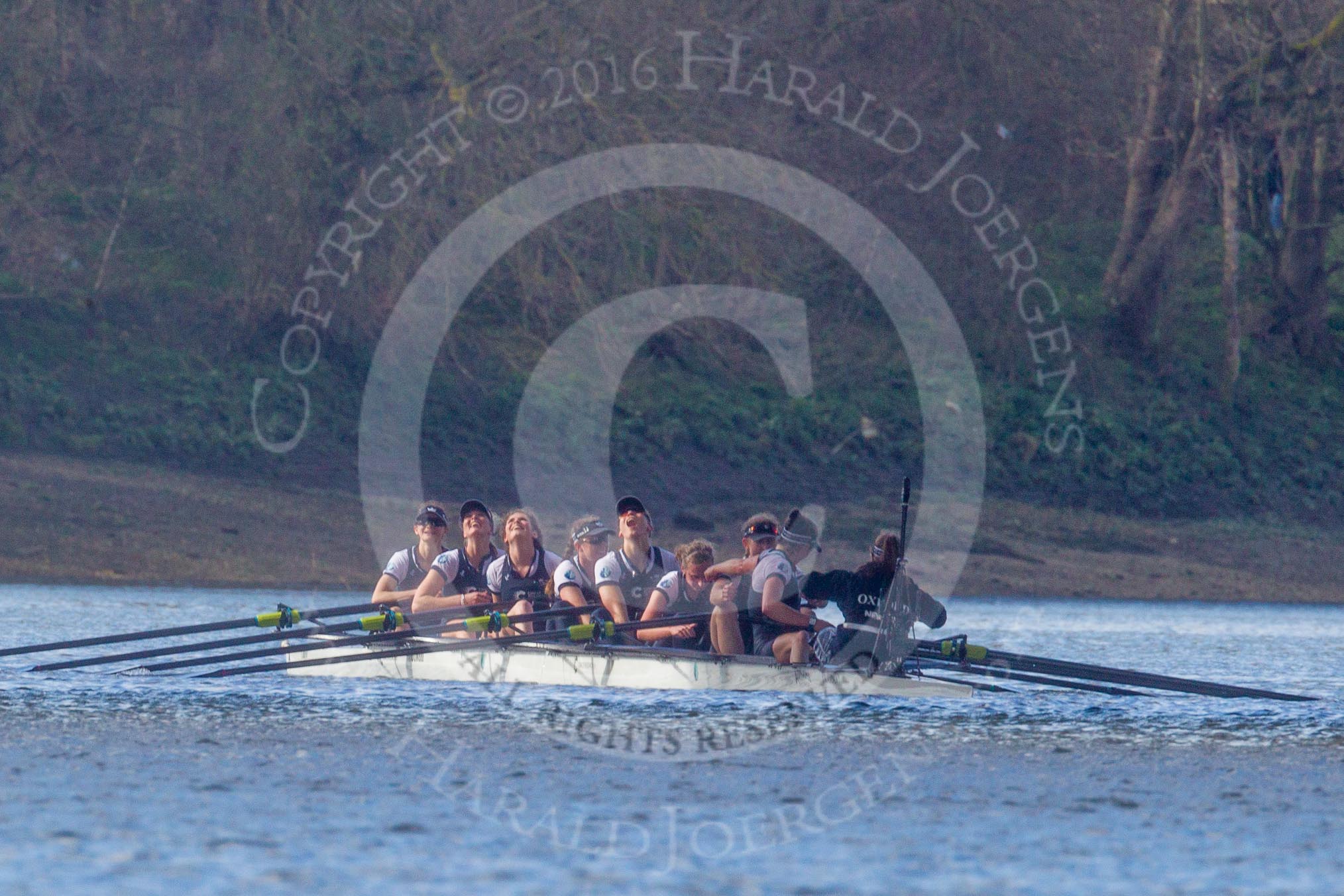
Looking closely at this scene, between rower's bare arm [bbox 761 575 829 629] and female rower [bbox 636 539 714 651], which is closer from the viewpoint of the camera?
rower's bare arm [bbox 761 575 829 629]

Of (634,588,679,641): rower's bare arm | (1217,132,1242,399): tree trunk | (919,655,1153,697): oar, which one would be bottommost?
(919,655,1153,697): oar


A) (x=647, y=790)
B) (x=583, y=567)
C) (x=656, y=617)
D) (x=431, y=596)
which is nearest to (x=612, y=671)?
(x=656, y=617)

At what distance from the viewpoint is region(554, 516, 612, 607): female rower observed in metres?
16.5

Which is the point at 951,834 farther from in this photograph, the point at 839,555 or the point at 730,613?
the point at 839,555

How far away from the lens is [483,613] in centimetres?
1673

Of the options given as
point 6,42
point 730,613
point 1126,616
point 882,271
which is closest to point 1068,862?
point 730,613

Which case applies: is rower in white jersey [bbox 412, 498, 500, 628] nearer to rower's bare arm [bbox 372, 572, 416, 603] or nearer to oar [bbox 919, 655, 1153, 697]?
rower's bare arm [bbox 372, 572, 416, 603]

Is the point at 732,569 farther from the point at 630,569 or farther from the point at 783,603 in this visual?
the point at 630,569

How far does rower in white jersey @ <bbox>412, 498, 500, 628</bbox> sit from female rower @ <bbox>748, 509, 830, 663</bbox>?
2796 millimetres

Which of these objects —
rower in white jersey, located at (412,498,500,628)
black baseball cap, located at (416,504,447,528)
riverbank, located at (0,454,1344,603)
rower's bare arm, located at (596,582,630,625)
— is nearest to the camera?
rower's bare arm, located at (596,582,630,625)

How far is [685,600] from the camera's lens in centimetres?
1611

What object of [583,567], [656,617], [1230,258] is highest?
[1230,258]

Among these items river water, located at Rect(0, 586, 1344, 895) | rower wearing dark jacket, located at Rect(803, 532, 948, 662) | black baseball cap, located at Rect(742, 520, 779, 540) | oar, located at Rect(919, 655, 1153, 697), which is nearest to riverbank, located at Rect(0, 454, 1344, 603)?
river water, located at Rect(0, 586, 1344, 895)

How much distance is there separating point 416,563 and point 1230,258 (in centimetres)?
2299
